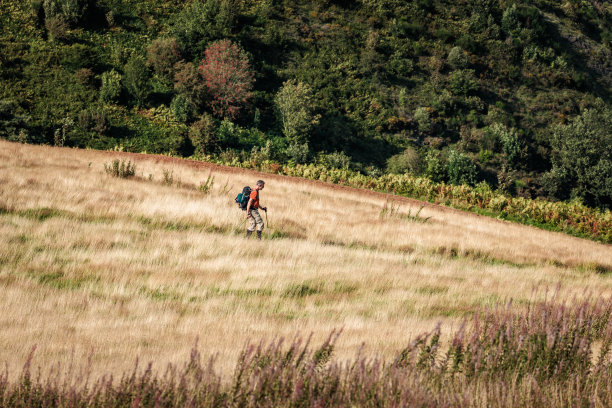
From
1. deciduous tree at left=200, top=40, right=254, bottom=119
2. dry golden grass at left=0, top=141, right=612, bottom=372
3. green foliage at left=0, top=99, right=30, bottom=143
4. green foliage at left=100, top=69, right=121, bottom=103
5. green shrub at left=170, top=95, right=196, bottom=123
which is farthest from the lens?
deciduous tree at left=200, top=40, right=254, bottom=119

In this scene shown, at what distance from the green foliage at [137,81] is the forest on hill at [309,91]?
0.14m

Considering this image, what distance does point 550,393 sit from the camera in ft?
13.9

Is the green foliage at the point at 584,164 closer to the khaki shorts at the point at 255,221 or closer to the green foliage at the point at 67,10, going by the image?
the khaki shorts at the point at 255,221

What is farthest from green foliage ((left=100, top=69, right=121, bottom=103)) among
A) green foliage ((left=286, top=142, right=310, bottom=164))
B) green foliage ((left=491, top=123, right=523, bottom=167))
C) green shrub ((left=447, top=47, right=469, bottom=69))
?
green shrub ((left=447, top=47, right=469, bottom=69))

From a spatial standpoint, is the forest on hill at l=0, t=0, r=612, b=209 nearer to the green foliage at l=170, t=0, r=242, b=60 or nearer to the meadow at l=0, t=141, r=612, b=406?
the green foliage at l=170, t=0, r=242, b=60

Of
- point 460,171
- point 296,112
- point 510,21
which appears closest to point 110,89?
point 296,112

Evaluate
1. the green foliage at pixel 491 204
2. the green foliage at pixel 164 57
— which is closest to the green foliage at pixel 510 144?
the green foliage at pixel 491 204

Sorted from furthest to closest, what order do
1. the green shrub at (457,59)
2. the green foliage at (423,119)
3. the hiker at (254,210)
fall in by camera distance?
the green shrub at (457,59) → the green foliage at (423,119) → the hiker at (254,210)

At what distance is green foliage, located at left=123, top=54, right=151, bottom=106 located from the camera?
38844mm

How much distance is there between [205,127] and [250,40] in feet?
63.6

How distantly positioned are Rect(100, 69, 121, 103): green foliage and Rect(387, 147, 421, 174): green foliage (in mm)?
23820

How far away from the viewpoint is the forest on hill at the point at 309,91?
3762 cm

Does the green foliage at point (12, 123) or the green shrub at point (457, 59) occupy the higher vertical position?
the green shrub at point (457, 59)

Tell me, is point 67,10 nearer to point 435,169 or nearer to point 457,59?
point 435,169
